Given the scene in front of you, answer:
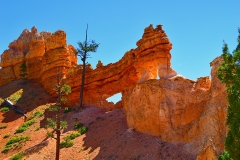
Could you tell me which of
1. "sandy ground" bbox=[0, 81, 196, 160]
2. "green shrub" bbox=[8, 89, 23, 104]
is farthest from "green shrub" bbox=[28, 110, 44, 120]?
"green shrub" bbox=[8, 89, 23, 104]

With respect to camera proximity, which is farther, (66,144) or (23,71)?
(23,71)

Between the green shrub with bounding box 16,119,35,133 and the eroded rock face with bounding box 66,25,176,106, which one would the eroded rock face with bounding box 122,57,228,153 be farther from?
the green shrub with bounding box 16,119,35,133

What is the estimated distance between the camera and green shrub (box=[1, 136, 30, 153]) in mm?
29878

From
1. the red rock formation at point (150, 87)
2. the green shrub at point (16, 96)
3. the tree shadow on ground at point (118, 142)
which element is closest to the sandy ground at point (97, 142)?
the tree shadow on ground at point (118, 142)

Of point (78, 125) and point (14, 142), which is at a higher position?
point (78, 125)

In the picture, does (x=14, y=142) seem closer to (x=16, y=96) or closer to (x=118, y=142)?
(x=118, y=142)

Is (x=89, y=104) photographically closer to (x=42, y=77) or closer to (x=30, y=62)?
(x=42, y=77)

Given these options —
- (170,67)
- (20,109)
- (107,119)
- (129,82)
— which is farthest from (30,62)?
(170,67)

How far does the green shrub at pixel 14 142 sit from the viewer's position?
29.9 meters

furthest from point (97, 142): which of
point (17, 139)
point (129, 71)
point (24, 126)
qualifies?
point (24, 126)

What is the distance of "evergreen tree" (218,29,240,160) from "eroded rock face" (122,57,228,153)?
7.05 m

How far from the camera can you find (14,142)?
1220 inches

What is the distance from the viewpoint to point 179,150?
19.4m

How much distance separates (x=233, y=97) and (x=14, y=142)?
25.9 metres
